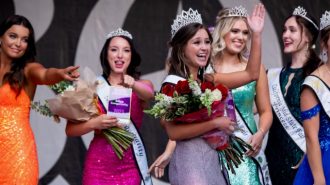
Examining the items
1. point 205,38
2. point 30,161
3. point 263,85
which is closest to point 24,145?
point 30,161

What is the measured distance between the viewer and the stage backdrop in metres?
6.12

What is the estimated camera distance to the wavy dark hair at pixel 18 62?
4.78 m

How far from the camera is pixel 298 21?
17.7 ft

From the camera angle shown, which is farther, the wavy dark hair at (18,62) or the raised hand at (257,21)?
the wavy dark hair at (18,62)

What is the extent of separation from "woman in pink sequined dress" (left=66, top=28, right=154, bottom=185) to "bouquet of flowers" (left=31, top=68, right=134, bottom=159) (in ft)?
0.20

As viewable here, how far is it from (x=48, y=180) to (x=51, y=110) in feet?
4.59

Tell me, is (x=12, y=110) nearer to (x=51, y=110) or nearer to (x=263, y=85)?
(x=51, y=110)

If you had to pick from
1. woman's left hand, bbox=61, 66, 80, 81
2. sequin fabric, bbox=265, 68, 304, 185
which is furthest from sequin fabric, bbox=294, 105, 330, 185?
woman's left hand, bbox=61, 66, 80, 81

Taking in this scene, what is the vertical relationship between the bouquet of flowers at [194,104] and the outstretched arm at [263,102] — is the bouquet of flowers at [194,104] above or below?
above

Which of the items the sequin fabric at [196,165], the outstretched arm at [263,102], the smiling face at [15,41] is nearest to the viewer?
the sequin fabric at [196,165]

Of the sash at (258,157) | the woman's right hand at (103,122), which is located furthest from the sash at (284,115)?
the woman's right hand at (103,122)

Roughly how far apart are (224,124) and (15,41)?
4.44ft

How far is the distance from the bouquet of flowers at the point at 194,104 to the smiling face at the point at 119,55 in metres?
0.94

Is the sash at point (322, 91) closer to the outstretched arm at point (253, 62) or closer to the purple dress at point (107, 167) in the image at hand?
the outstretched arm at point (253, 62)
